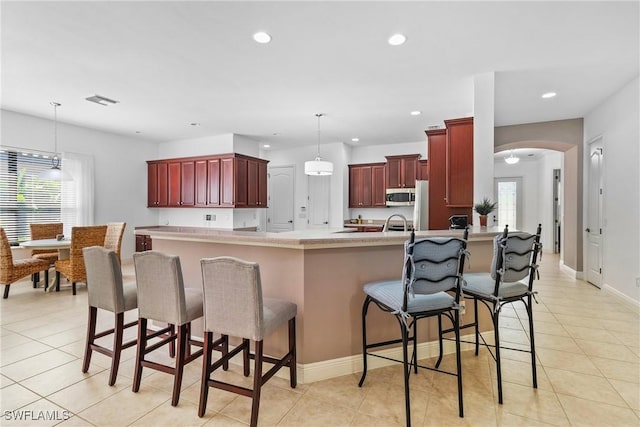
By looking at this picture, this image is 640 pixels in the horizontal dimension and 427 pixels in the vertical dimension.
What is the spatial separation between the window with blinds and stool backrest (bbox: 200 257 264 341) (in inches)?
211

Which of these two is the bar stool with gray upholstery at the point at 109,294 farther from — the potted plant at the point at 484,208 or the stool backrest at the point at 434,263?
the potted plant at the point at 484,208

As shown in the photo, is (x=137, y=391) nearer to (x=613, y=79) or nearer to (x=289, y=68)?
(x=289, y=68)

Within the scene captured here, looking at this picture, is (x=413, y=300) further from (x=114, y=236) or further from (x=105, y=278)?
(x=114, y=236)

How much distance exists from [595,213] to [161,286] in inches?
237

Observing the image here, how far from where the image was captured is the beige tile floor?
179 cm

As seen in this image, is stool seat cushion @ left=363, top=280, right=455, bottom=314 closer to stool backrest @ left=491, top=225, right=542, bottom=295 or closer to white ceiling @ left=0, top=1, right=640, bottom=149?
stool backrest @ left=491, top=225, right=542, bottom=295

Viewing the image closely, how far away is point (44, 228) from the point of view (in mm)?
4992

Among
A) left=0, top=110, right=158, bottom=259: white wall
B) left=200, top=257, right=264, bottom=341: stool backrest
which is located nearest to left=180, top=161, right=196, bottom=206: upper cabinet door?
left=0, top=110, right=158, bottom=259: white wall

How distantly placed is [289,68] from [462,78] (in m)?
1.99

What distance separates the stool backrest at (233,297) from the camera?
1708 millimetres

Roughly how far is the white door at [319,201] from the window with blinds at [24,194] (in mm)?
4937

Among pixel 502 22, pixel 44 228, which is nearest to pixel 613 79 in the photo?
pixel 502 22

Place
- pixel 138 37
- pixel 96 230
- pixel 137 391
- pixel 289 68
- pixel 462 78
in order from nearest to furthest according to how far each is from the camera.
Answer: pixel 137 391 → pixel 138 37 → pixel 289 68 → pixel 462 78 → pixel 96 230

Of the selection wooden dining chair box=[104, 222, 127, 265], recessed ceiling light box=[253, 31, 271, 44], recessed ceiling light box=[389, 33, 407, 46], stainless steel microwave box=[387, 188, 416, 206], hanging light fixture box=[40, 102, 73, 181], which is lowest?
wooden dining chair box=[104, 222, 127, 265]
